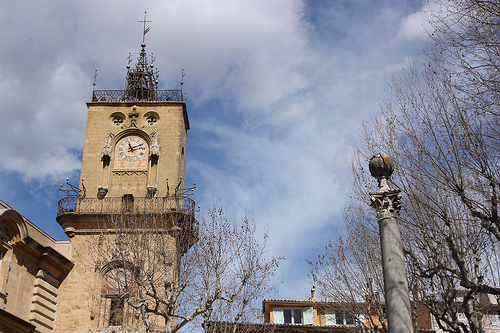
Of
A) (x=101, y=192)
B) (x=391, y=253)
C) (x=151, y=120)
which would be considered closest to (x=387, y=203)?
(x=391, y=253)

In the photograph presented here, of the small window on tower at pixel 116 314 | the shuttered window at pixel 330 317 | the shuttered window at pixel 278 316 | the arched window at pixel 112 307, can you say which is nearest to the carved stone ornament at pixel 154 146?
the arched window at pixel 112 307

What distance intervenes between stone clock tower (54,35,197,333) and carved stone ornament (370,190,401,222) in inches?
566

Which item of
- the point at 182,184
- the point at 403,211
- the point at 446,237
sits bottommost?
the point at 446,237

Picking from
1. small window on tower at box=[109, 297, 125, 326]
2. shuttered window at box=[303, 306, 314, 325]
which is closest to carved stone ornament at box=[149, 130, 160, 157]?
small window on tower at box=[109, 297, 125, 326]

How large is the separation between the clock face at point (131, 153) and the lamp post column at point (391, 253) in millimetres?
19895

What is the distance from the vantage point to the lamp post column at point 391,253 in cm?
1112

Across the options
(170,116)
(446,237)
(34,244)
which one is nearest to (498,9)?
(446,237)

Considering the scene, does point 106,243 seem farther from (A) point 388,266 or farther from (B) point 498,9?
(B) point 498,9

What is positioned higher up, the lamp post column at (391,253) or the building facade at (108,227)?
the building facade at (108,227)

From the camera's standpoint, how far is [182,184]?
30.6 metres

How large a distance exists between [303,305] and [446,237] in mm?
20844

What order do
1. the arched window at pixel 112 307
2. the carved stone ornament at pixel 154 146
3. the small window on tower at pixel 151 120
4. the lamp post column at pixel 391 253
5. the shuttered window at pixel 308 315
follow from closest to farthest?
the lamp post column at pixel 391 253 < the arched window at pixel 112 307 < the carved stone ornament at pixel 154 146 < the small window on tower at pixel 151 120 < the shuttered window at pixel 308 315

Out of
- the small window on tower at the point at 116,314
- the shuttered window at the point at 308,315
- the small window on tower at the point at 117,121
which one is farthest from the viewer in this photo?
the shuttered window at the point at 308,315

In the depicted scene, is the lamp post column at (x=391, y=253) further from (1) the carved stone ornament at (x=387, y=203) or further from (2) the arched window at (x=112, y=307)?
(2) the arched window at (x=112, y=307)
